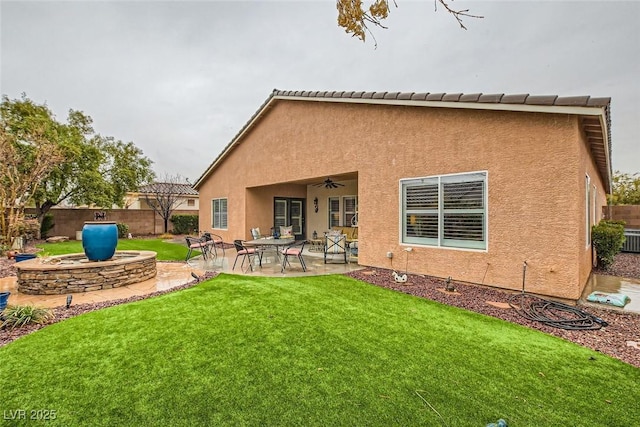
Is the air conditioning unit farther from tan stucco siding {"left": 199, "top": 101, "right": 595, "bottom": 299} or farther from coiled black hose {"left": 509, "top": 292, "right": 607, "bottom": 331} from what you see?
coiled black hose {"left": 509, "top": 292, "right": 607, "bottom": 331}

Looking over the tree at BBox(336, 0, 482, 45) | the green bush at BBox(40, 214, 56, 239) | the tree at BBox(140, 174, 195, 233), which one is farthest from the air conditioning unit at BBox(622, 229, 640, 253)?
the green bush at BBox(40, 214, 56, 239)

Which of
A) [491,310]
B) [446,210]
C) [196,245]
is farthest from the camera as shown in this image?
[196,245]

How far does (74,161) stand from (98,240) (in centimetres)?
1494

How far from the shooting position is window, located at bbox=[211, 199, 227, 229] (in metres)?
17.1

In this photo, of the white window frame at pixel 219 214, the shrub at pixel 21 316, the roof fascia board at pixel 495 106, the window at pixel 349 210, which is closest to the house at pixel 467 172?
the roof fascia board at pixel 495 106

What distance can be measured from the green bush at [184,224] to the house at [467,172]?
1516 centimetres

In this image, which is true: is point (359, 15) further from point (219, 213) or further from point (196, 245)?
point (219, 213)

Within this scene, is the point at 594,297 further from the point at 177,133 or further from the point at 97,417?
the point at 177,133

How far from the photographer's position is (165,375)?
3473mm

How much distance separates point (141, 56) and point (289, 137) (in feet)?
24.6

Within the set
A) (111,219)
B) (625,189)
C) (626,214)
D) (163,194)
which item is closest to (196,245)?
(163,194)

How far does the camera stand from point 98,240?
25.5 ft

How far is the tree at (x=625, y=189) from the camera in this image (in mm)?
20391

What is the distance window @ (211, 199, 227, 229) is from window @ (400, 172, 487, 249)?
38.4ft
